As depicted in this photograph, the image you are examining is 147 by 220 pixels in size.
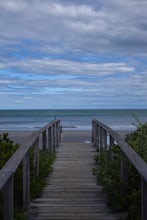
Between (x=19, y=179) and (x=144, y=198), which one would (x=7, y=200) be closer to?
(x=144, y=198)

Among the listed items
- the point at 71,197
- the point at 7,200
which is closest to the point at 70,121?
the point at 71,197

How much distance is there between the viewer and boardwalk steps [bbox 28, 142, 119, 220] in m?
6.14

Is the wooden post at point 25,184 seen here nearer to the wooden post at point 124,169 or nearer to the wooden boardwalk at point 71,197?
the wooden boardwalk at point 71,197

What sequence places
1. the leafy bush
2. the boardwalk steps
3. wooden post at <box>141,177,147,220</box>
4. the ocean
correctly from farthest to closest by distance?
the ocean
the leafy bush
the boardwalk steps
wooden post at <box>141,177,147,220</box>

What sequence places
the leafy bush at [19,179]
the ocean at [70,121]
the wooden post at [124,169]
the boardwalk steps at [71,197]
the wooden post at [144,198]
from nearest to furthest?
the wooden post at [144,198], the boardwalk steps at [71,197], the leafy bush at [19,179], the wooden post at [124,169], the ocean at [70,121]

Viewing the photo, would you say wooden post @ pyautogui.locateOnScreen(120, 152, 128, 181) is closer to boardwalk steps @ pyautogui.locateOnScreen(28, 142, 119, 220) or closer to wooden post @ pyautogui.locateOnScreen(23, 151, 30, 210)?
boardwalk steps @ pyautogui.locateOnScreen(28, 142, 119, 220)

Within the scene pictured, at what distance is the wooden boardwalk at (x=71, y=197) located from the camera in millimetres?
6137

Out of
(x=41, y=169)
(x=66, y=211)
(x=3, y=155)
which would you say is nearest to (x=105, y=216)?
(x=66, y=211)

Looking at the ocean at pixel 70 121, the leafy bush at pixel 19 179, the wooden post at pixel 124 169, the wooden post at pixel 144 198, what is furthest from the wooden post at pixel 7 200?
the ocean at pixel 70 121

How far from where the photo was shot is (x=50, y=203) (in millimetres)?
6805

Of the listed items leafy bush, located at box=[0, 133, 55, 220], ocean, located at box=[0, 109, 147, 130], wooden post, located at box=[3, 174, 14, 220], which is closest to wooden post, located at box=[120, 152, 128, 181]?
leafy bush, located at box=[0, 133, 55, 220]

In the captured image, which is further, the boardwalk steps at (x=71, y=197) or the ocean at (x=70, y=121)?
the ocean at (x=70, y=121)

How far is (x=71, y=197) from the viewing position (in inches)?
283

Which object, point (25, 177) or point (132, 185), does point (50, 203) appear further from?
point (132, 185)
